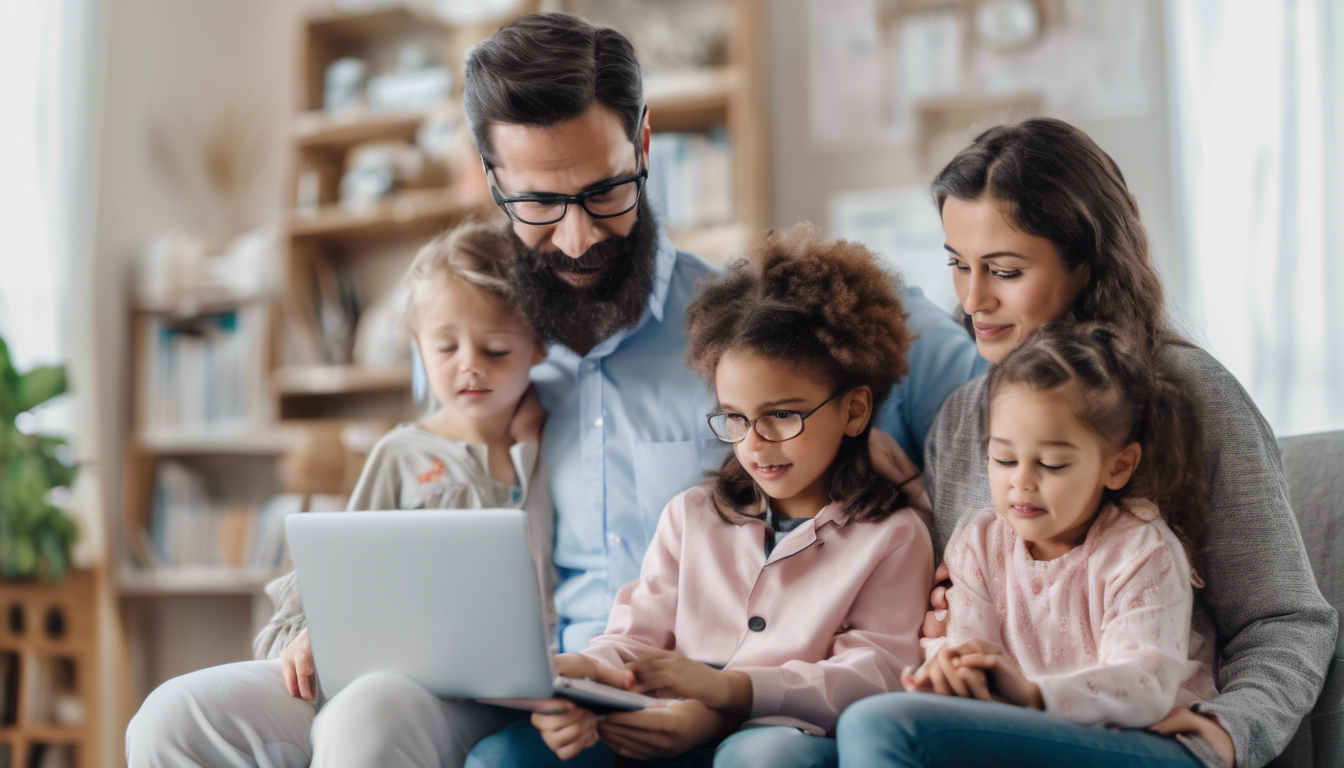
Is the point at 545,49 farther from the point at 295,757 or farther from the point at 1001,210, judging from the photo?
the point at 295,757

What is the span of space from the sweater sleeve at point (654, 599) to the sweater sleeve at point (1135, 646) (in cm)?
50

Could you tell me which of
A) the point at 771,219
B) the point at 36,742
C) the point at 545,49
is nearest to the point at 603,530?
the point at 545,49

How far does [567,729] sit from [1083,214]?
81 cm

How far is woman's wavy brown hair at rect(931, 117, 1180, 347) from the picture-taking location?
1227 mm

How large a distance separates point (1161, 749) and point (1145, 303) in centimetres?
51

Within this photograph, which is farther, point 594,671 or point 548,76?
point 548,76

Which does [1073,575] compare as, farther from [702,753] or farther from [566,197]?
[566,197]

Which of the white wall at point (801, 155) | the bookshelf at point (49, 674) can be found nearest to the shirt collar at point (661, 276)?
the white wall at point (801, 155)

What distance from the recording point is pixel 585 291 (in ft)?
5.25

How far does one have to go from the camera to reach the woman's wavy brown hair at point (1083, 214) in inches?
48.3

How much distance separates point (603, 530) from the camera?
1599 millimetres

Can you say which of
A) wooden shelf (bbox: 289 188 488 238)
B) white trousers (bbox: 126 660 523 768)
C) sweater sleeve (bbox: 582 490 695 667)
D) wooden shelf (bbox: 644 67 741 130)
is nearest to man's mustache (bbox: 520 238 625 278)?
sweater sleeve (bbox: 582 490 695 667)

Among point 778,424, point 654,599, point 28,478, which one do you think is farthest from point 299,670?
point 28,478

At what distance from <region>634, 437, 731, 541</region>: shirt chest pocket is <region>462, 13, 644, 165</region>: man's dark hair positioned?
0.46 meters
